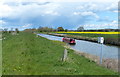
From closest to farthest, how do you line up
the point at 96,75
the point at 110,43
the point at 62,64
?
the point at 96,75 → the point at 62,64 → the point at 110,43

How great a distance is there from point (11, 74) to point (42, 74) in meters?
1.26

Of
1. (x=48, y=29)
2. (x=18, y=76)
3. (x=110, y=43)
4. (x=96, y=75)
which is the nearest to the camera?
(x=18, y=76)

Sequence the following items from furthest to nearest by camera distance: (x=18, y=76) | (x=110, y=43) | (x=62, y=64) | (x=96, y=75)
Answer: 1. (x=110, y=43)
2. (x=62, y=64)
3. (x=96, y=75)
4. (x=18, y=76)

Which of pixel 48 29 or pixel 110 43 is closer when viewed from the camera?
pixel 110 43

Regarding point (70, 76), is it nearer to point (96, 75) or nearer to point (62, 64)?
point (96, 75)

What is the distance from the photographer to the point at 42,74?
8.04m

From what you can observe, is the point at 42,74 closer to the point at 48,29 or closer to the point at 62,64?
the point at 62,64

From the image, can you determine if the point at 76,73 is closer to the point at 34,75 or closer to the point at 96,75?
the point at 96,75

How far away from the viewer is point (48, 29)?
548 ft

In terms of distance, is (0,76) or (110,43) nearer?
(0,76)

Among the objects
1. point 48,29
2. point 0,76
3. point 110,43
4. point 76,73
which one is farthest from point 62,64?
point 48,29

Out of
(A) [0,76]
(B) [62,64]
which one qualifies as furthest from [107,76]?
(A) [0,76]

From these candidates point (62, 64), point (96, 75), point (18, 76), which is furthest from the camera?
point (62, 64)

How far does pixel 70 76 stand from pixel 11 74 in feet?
7.89
